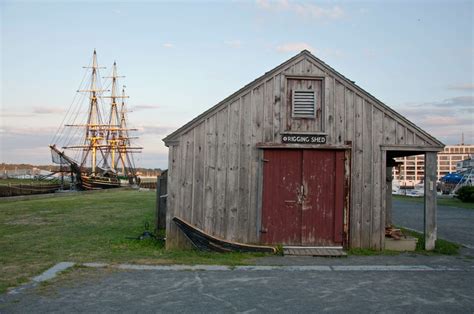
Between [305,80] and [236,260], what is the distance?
203 inches

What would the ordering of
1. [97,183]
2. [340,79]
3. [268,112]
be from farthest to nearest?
[97,183], [340,79], [268,112]

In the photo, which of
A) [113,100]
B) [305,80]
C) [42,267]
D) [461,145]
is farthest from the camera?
[461,145]

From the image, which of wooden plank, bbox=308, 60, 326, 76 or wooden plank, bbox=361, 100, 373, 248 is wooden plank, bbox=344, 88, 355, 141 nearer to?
wooden plank, bbox=361, 100, 373, 248

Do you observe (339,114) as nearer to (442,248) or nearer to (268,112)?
(268,112)

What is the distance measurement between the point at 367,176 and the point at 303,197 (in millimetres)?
1810

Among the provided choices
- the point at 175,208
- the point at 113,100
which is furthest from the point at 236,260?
the point at 113,100

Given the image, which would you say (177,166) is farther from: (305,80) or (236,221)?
(305,80)

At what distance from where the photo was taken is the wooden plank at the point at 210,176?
12.8 m

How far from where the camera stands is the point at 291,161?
12.9 metres

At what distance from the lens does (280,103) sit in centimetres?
1296

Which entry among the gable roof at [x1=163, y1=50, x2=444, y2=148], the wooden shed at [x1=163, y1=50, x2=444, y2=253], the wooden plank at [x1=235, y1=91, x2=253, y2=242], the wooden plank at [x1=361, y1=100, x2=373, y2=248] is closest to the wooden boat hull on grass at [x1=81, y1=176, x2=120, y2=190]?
the wooden shed at [x1=163, y1=50, x2=444, y2=253]

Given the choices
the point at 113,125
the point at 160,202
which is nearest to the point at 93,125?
the point at 113,125

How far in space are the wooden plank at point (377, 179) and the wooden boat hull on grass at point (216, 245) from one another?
285cm

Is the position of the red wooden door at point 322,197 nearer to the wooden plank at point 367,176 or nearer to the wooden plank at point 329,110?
the wooden plank at point 329,110
